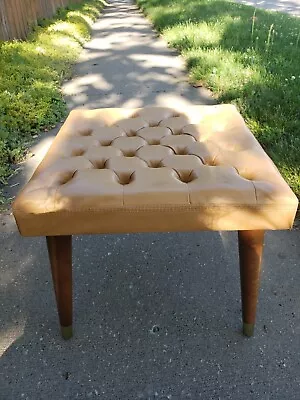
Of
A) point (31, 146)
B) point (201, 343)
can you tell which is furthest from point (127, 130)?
point (31, 146)

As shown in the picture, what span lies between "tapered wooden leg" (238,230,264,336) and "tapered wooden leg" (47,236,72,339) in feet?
1.71

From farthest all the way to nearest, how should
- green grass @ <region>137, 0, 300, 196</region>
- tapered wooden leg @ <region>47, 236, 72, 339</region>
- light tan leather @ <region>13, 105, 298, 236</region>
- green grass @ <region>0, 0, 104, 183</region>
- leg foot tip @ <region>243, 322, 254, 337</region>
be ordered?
green grass @ <region>0, 0, 104, 183</region>
green grass @ <region>137, 0, 300, 196</region>
leg foot tip @ <region>243, 322, 254, 337</region>
tapered wooden leg @ <region>47, 236, 72, 339</region>
light tan leather @ <region>13, 105, 298, 236</region>

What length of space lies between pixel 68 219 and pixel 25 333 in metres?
0.55

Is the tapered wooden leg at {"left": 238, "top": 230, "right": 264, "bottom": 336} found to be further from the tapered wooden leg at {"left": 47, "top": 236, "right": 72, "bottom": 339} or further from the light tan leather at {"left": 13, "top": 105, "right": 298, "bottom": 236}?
the tapered wooden leg at {"left": 47, "top": 236, "right": 72, "bottom": 339}

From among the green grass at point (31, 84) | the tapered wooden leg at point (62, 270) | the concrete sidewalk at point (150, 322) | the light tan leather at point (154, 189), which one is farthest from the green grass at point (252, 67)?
the green grass at point (31, 84)

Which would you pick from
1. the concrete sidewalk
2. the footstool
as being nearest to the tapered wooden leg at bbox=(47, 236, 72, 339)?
the footstool

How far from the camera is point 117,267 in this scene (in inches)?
66.4

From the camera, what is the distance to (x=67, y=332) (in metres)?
1.34

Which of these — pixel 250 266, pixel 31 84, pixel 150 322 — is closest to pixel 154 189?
pixel 250 266

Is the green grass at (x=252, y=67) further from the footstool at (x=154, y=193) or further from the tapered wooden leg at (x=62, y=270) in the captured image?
the tapered wooden leg at (x=62, y=270)

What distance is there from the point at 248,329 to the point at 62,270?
25.3 inches

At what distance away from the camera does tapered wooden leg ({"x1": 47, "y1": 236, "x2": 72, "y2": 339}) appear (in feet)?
3.86

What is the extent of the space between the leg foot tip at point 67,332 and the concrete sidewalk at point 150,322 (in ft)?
0.07

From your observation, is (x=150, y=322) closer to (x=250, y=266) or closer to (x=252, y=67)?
(x=250, y=266)
